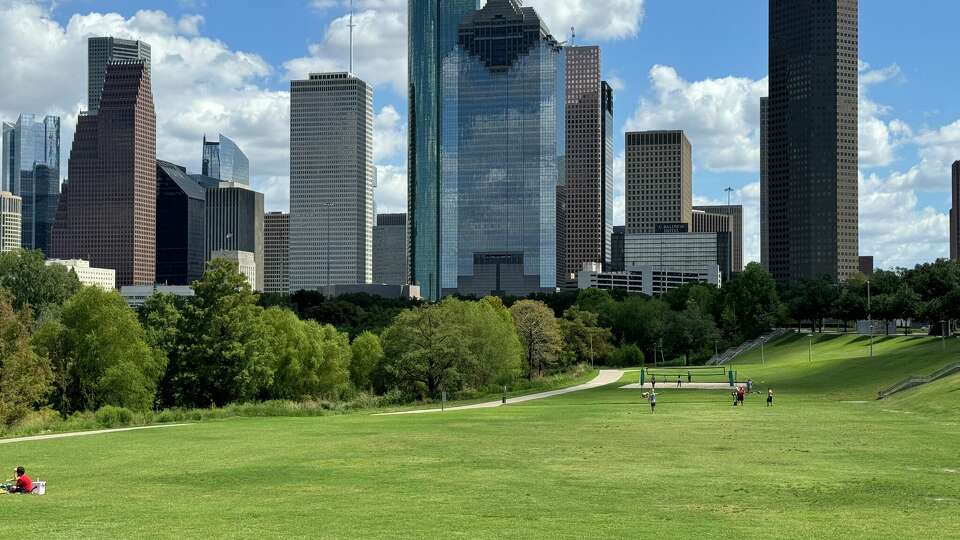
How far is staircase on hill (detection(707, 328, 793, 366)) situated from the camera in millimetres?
155750

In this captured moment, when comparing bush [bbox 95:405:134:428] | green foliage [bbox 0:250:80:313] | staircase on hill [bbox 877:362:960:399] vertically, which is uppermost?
green foliage [bbox 0:250:80:313]

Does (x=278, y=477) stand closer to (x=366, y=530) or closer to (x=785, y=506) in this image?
(x=366, y=530)

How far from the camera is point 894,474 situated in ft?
98.6

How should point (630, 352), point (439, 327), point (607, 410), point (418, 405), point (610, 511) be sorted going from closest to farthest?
1. point (610, 511)
2. point (607, 410)
3. point (418, 405)
4. point (439, 327)
5. point (630, 352)

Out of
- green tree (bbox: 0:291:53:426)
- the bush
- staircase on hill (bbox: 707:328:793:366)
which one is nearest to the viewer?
the bush

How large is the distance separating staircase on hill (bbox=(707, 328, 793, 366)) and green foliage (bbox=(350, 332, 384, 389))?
59.7 metres

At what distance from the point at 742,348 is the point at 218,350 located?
105901 mm

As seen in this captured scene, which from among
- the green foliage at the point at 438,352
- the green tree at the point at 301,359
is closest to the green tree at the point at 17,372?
the green tree at the point at 301,359

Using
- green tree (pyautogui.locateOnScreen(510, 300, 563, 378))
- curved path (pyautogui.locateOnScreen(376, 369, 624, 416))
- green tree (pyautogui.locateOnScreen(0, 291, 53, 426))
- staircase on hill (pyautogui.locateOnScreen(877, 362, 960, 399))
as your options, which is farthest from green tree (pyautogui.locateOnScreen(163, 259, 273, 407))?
green tree (pyautogui.locateOnScreen(510, 300, 563, 378))

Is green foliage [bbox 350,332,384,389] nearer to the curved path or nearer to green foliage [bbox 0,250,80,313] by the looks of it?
the curved path

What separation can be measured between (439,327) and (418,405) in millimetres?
13701

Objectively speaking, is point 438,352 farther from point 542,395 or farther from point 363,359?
point 363,359

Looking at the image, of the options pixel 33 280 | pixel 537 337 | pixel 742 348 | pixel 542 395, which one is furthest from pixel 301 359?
pixel 742 348

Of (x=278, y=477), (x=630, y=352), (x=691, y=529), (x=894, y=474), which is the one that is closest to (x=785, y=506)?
(x=691, y=529)
